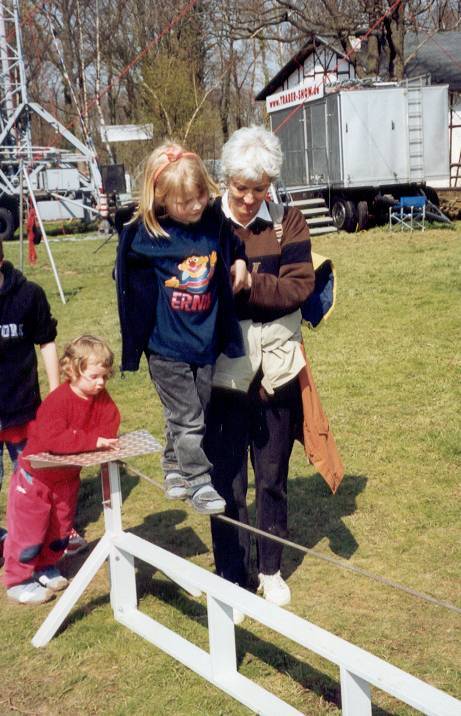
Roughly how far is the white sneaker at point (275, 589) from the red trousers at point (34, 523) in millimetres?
881

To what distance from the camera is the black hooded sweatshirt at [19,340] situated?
13.4ft

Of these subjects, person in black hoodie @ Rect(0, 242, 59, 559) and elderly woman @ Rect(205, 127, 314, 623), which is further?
person in black hoodie @ Rect(0, 242, 59, 559)

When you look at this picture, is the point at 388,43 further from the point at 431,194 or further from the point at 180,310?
the point at 180,310

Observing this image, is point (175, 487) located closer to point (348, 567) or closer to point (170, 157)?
point (348, 567)

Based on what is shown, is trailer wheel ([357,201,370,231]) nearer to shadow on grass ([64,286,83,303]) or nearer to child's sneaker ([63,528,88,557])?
shadow on grass ([64,286,83,303])

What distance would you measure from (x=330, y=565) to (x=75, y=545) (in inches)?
49.0

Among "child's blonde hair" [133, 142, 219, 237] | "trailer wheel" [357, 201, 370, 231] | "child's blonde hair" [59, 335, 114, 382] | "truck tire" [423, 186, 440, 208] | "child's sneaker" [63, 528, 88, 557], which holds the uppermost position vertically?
"child's blonde hair" [133, 142, 219, 237]

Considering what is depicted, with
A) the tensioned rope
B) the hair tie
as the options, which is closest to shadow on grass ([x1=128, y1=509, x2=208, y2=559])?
the tensioned rope

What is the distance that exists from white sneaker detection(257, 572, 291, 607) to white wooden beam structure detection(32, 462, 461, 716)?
0.35 m

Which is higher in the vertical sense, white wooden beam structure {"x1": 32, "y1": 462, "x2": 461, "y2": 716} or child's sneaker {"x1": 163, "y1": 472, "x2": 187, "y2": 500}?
child's sneaker {"x1": 163, "y1": 472, "x2": 187, "y2": 500}

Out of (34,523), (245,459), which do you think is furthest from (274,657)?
(34,523)

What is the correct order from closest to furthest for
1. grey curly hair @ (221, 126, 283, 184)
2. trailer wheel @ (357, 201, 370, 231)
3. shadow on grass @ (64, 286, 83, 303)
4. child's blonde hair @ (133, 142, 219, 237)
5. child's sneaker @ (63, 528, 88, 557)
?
child's blonde hair @ (133, 142, 219, 237)
grey curly hair @ (221, 126, 283, 184)
child's sneaker @ (63, 528, 88, 557)
shadow on grass @ (64, 286, 83, 303)
trailer wheel @ (357, 201, 370, 231)

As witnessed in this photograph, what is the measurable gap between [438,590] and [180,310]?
1794mm

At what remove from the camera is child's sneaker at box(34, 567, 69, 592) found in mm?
4195
